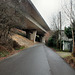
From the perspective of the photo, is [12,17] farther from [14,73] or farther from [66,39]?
[66,39]

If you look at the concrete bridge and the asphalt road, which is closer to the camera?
the asphalt road

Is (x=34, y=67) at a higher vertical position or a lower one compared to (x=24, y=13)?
lower

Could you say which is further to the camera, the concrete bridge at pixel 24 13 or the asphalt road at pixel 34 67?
the concrete bridge at pixel 24 13

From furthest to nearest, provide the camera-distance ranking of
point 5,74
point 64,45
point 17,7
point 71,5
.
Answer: point 64,45 → point 17,7 → point 71,5 → point 5,74

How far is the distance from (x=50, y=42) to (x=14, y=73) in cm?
2313

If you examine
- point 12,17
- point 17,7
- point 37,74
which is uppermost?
point 17,7

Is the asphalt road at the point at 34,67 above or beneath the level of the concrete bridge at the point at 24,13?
beneath

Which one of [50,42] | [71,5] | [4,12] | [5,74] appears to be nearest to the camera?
[5,74]

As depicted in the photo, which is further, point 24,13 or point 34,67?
point 24,13

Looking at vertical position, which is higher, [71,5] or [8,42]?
[71,5]

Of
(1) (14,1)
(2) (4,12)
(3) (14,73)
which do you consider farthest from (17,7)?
(3) (14,73)

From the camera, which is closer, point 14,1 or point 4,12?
point 4,12

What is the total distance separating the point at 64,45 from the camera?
19141 mm

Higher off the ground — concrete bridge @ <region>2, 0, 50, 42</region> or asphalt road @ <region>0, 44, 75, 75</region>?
concrete bridge @ <region>2, 0, 50, 42</region>
